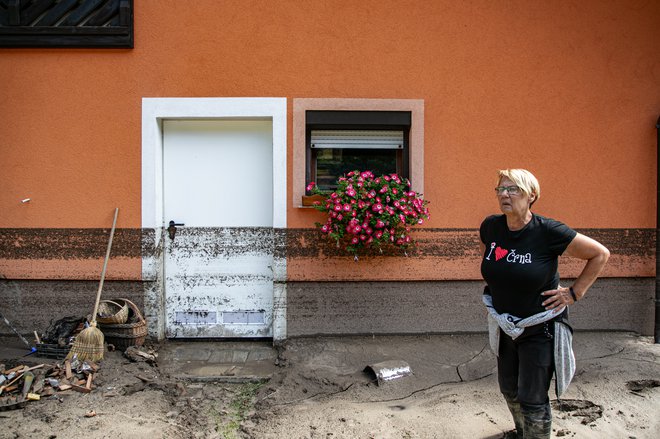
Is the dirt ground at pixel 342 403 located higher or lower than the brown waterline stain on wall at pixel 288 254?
lower

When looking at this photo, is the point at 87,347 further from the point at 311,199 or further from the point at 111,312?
the point at 311,199

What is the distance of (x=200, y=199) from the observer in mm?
5449

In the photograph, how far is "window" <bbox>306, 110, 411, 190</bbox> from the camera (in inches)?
210

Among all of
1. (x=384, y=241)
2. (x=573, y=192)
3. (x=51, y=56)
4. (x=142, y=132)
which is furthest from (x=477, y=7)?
(x=51, y=56)

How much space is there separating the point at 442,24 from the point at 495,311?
10.9ft

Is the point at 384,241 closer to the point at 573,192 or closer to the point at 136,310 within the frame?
the point at 573,192

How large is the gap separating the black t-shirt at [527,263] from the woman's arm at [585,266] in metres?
0.04

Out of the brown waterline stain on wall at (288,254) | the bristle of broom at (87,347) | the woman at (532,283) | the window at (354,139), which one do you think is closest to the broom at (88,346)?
the bristle of broom at (87,347)

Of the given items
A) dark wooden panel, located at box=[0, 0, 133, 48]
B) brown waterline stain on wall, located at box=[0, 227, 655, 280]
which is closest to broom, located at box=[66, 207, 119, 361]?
brown waterline stain on wall, located at box=[0, 227, 655, 280]

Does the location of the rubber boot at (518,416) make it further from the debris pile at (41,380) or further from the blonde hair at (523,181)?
the debris pile at (41,380)

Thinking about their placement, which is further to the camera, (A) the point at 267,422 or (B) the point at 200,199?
(B) the point at 200,199

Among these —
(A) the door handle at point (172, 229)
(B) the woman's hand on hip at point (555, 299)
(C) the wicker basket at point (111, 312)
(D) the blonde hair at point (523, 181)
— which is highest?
(D) the blonde hair at point (523, 181)

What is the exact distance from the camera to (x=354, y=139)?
537cm

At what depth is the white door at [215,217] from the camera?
543cm
